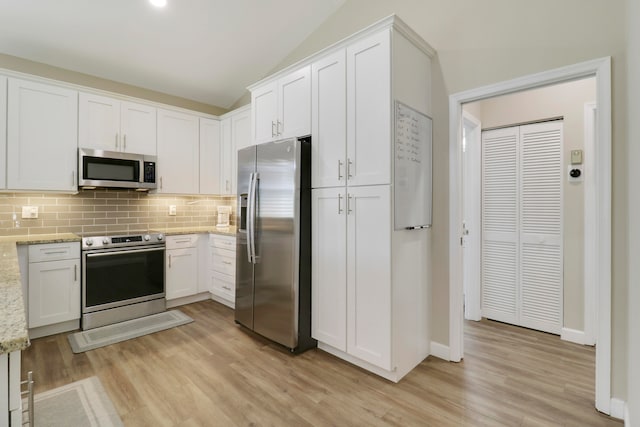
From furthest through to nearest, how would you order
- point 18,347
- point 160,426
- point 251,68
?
point 251,68 < point 160,426 < point 18,347

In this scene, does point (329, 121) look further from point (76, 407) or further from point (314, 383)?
point (76, 407)

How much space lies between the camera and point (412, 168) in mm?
2486

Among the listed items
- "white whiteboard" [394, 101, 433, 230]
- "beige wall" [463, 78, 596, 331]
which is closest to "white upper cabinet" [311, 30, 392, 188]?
"white whiteboard" [394, 101, 433, 230]

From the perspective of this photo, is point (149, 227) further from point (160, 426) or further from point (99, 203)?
point (160, 426)

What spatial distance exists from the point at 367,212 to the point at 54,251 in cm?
300

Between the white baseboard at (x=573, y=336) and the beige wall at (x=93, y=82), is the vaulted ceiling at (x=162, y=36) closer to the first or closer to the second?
the beige wall at (x=93, y=82)

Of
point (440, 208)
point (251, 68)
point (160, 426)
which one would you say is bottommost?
point (160, 426)

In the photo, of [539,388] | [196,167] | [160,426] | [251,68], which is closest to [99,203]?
[196,167]

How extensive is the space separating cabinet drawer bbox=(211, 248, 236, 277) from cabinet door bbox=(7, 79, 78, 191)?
166 centimetres

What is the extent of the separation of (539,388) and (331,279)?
1.63 meters

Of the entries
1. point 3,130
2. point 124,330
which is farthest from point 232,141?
point 124,330

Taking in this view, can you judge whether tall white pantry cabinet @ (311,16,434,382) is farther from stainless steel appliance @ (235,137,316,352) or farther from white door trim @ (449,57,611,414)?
white door trim @ (449,57,611,414)

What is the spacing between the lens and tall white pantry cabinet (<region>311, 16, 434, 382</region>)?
7.60 ft

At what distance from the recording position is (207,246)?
14.0ft
